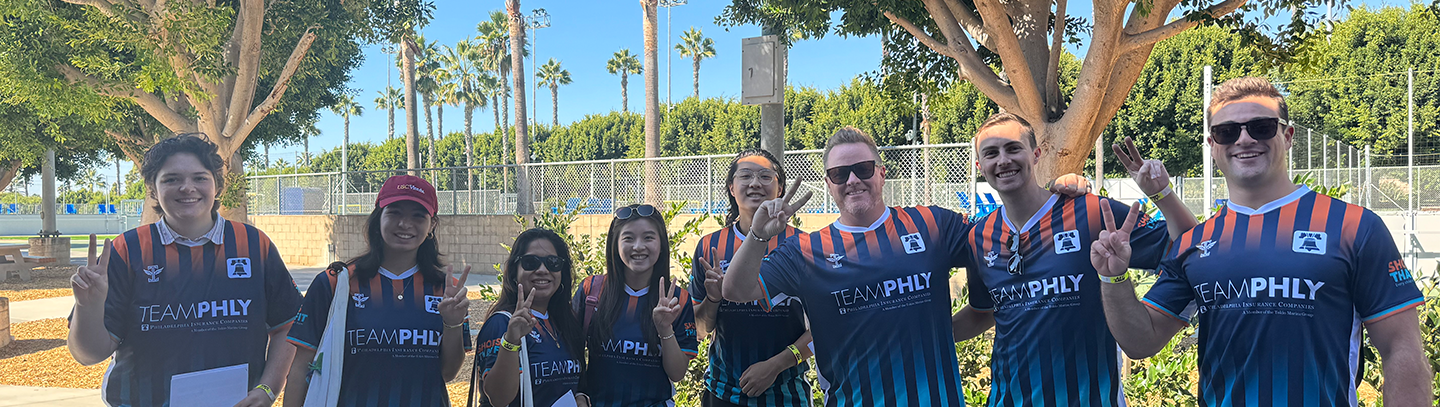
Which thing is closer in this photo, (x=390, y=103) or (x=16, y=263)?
(x=16, y=263)

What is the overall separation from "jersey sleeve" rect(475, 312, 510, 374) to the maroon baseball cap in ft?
1.53

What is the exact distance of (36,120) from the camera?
1525 cm

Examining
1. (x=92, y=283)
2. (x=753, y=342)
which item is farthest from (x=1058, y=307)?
(x=92, y=283)

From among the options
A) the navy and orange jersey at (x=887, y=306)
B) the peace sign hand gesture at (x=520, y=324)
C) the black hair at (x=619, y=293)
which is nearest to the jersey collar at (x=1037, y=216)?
the navy and orange jersey at (x=887, y=306)

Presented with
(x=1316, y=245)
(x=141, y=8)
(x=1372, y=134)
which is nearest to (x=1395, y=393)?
(x=1316, y=245)

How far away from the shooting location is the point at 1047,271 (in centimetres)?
270

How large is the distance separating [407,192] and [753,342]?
4.72ft

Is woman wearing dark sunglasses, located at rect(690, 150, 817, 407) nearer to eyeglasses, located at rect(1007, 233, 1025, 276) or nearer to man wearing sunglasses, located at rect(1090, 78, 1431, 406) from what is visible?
eyeglasses, located at rect(1007, 233, 1025, 276)

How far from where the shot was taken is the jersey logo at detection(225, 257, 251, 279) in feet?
10.6

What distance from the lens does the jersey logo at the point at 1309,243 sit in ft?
7.69

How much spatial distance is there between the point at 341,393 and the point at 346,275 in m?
0.41

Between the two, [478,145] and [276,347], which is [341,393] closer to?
[276,347]

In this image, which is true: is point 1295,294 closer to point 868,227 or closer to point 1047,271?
point 1047,271

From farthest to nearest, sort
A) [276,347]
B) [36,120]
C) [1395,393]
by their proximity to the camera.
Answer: [36,120] < [276,347] < [1395,393]
